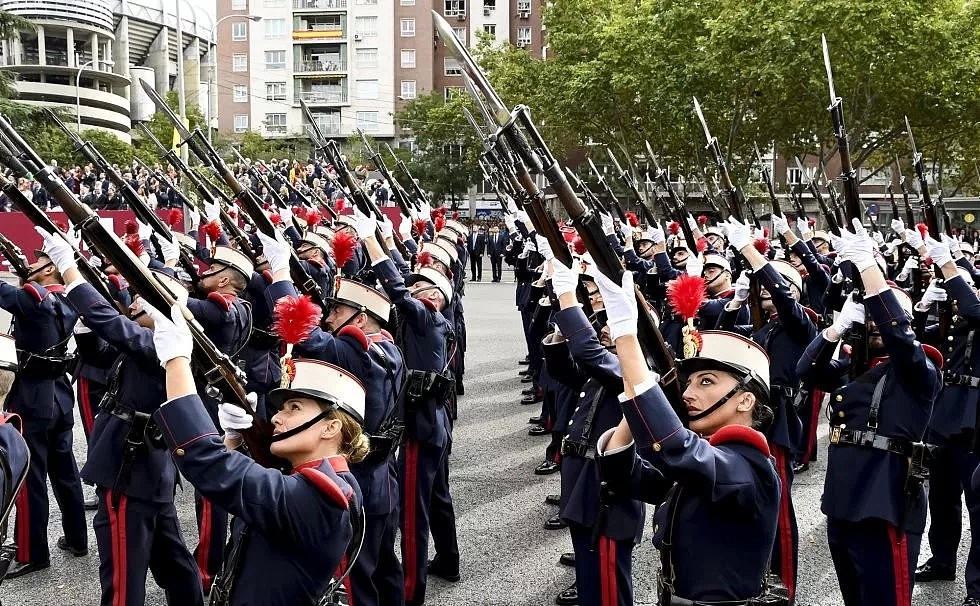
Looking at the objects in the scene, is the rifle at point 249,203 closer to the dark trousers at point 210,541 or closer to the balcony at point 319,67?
the dark trousers at point 210,541

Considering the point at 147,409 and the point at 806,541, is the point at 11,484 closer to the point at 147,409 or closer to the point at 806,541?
the point at 147,409

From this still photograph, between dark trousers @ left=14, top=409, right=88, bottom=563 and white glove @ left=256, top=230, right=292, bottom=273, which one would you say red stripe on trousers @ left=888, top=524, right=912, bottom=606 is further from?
dark trousers @ left=14, top=409, right=88, bottom=563

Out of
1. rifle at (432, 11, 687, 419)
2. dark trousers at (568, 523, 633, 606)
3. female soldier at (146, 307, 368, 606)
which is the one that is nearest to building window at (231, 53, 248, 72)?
rifle at (432, 11, 687, 419)

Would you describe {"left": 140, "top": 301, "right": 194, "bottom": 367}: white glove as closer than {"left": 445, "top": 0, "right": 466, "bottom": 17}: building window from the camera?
Yes

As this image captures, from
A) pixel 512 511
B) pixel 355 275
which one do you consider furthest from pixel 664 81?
pixel 512 511

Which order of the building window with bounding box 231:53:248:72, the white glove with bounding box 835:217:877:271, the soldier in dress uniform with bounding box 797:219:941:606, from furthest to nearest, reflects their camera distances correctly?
the building window with bounding box 231:53:248:72 < the white glove with bounding box 835:217:877:271 < the soldier in dress uniform with bounding box 797:219:941:606

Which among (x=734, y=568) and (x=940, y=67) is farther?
(x=940, y=67)

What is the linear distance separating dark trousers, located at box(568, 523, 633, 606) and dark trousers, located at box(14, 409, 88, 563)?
355 centimetres

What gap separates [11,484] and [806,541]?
17.6 ft

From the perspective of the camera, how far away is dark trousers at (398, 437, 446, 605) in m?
6.11

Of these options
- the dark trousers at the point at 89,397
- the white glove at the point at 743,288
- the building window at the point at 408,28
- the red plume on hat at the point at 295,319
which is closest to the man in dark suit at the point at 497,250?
the white glove at the point at 743,288

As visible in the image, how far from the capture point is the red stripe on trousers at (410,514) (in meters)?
6.11

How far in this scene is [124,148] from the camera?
150 feet

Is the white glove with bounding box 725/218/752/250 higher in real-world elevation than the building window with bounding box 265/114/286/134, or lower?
lower
